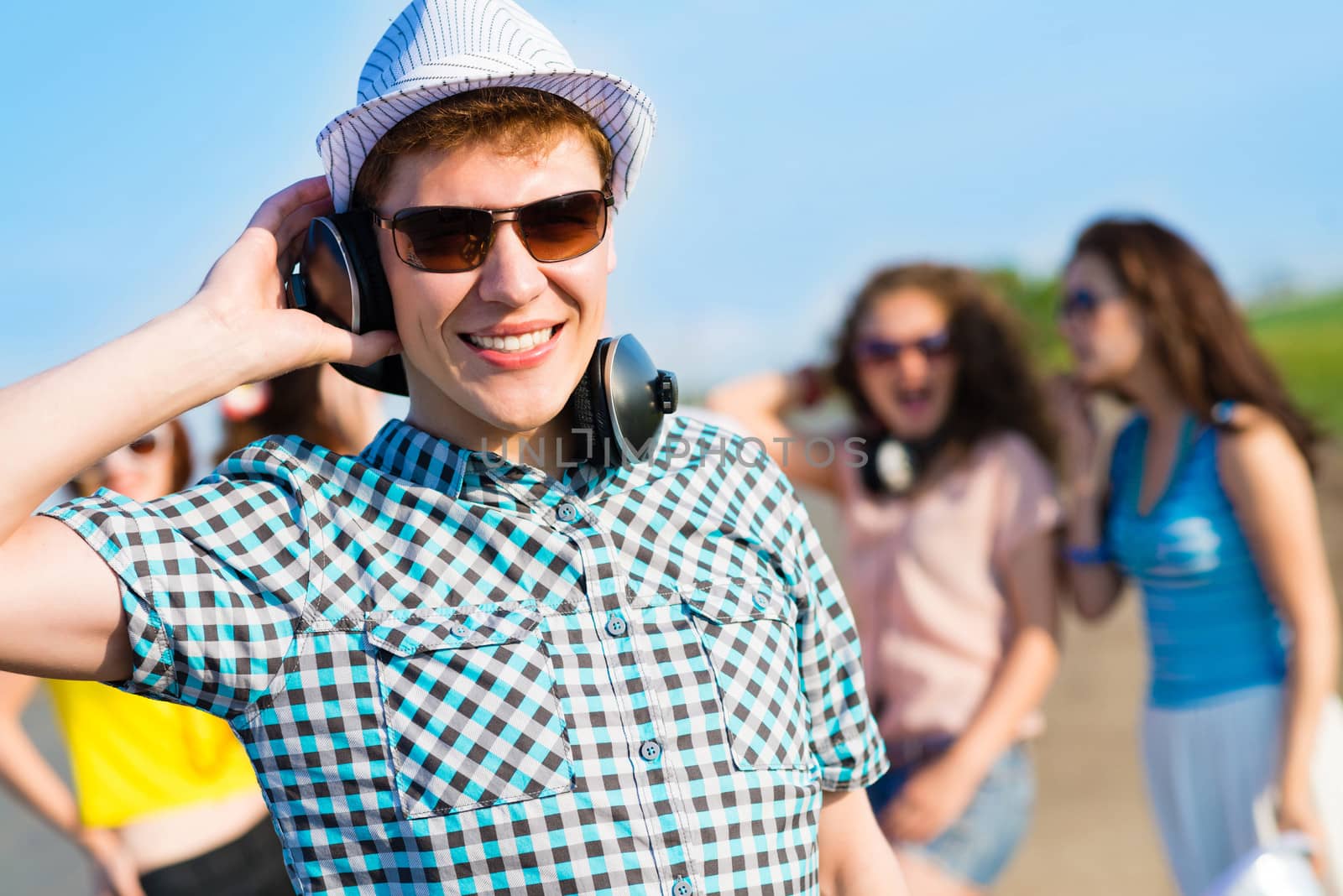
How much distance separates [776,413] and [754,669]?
337 centimetres

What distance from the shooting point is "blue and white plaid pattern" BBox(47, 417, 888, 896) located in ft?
5.28

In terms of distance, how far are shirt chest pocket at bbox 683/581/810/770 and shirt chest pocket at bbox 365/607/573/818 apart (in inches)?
9.3

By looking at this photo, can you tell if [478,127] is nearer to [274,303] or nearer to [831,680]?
[274,303]

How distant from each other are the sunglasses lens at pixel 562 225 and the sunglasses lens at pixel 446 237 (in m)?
0.06

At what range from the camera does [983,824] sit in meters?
3.83

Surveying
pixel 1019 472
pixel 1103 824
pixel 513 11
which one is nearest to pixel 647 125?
pixel 513 11

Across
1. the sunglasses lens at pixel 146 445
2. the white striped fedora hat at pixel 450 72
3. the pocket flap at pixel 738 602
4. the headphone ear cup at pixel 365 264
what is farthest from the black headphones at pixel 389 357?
the sunglasses lens at pixel 146 445

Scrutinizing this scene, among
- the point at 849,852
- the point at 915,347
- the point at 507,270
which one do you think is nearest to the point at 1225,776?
the point at 915,347

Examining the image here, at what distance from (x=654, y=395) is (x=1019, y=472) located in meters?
2.62

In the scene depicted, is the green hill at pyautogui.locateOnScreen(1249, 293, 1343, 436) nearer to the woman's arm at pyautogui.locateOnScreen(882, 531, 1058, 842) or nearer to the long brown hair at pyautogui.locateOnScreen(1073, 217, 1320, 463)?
the long brown hair at pyautogui.locateOnScreen(1073, 217, 1320, 463)

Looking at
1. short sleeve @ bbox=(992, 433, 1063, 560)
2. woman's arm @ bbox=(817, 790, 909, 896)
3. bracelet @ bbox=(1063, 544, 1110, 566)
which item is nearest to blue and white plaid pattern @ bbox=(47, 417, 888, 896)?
woman's arm @ bbox=(817, 790, 909, 896)

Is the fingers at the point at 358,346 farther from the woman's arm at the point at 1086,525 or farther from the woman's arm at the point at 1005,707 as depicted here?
the woman's arm at the point at 1086,525

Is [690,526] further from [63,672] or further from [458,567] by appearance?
[63,672]

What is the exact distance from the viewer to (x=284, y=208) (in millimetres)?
1875
